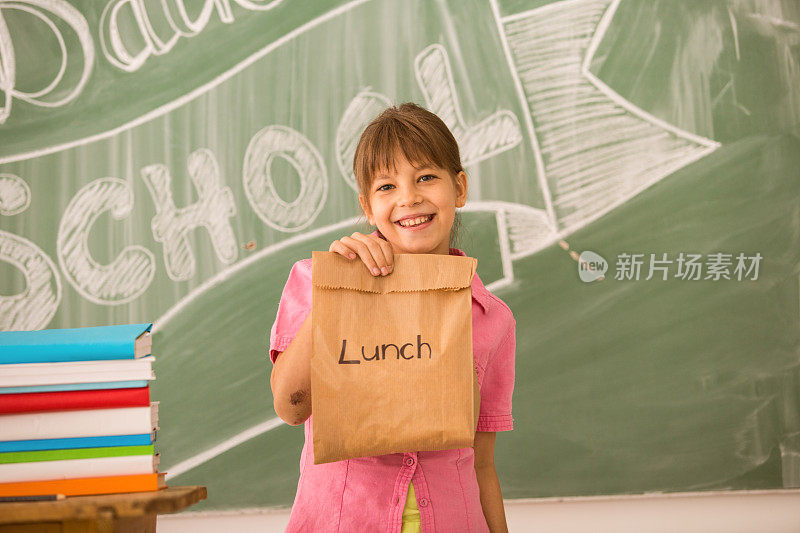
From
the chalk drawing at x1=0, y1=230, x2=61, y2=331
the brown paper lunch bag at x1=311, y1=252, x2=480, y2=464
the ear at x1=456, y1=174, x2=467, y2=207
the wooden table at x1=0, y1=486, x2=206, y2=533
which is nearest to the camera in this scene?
the wooden table at x1=0, y1=486, x2=206, y2=533

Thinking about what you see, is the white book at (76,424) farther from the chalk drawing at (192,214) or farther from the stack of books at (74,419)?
the chalk drawing at (192,214)

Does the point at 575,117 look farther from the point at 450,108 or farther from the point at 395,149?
the point at 395,149

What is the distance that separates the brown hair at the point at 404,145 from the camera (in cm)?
103

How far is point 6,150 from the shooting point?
1747 mm

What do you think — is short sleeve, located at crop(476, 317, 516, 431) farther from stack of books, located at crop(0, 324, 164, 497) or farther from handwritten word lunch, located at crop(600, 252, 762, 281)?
handwritten word lunch, located at crop(600, 252, 762, 281)

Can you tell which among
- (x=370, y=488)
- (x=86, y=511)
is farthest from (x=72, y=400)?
(x=370, y=488)

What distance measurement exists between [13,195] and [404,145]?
4.13 feet

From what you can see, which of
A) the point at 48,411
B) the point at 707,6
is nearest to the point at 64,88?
the point at 48,411

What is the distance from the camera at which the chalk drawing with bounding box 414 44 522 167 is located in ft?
5.94

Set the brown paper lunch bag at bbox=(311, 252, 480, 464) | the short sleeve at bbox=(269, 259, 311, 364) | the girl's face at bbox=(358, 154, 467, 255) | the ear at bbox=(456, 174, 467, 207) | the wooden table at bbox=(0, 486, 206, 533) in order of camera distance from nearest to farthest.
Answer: the wooden table at bbox=(0, 486, 206, 533) < the brown paper lunch bag at bbox=(311, 252, 480, 464) < the short sleeve at bbox=(269, 259, 311, 364) < the girl's face at bbox=(358, 154, 467, 255) < the ear at bbox=(456, 174, 467, 207)

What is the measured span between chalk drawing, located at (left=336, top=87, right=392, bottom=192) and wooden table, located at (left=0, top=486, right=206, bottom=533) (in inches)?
48.7

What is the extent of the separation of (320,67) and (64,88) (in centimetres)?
68

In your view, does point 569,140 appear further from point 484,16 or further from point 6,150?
point 6,150

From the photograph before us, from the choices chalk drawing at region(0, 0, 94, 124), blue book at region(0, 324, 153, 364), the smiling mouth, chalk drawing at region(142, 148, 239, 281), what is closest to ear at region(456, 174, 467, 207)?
the smiling mouth
